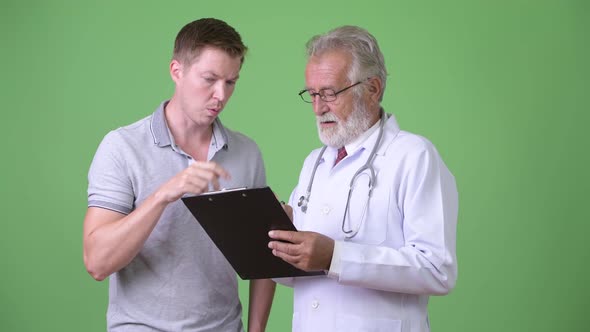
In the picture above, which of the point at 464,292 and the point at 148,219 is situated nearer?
the point at 148,219

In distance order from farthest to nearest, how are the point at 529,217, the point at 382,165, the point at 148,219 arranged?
the point at 529,217, the point at 382,165, the point at 148,219

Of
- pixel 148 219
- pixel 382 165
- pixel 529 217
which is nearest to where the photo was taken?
pixel 148 219

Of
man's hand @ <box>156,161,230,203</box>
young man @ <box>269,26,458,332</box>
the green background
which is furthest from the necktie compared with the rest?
the green background

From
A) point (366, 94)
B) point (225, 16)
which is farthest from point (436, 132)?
point (366, 94)

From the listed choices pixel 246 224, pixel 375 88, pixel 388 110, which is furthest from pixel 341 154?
pixel 388 110

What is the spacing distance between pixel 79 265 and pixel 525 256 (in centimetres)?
197

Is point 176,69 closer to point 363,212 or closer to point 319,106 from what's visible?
point 319,106

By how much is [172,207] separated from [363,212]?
0.54m

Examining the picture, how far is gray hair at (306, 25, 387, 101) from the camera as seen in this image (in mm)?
2277

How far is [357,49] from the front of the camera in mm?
2285

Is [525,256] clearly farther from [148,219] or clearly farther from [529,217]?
[148,219]

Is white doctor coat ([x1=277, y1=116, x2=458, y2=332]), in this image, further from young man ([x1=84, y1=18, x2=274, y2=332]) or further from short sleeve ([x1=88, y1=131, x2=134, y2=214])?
short sleeve ([x1=88, y1=131, x2=134, y2=214])

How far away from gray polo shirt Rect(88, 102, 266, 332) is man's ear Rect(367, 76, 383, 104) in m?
0.55

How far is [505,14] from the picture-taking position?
11.6 ft
